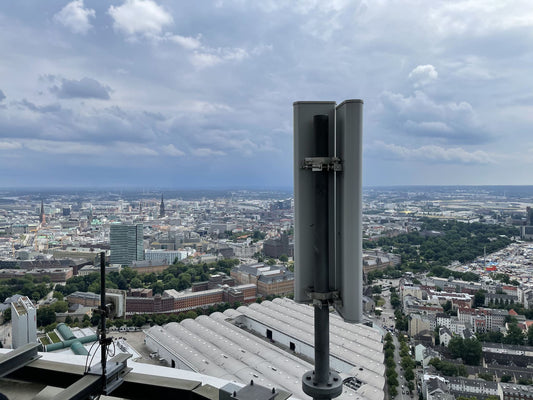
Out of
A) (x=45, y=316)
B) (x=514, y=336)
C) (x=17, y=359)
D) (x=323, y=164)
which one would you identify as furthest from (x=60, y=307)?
(x=514, y=336)

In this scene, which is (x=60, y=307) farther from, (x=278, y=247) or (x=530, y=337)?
(x=530, y=337)

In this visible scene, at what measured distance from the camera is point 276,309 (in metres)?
8.51

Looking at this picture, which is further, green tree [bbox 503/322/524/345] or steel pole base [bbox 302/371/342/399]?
green tree [bbox 503/322/524/345]

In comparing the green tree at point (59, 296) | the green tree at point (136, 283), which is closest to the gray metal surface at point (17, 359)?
the green tree at point (59, 296)

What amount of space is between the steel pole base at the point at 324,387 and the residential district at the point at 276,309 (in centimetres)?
31

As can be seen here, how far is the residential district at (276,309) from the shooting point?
574 centimetres

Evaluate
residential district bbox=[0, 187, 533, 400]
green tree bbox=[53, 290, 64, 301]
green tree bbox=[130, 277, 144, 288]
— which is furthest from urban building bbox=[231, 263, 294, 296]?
green tree bbox=[53, 290, 64, 301]

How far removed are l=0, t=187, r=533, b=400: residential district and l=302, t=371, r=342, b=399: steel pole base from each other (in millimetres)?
311

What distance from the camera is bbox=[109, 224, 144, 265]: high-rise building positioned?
15688 mm

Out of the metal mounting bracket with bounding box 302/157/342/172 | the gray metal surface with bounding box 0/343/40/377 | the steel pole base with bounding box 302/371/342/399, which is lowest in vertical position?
the gray metal surface with bounding box 0/343/40/377

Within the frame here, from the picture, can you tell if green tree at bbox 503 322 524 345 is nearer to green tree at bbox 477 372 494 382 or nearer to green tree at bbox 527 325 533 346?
green tree at bbox 527 325 533 346

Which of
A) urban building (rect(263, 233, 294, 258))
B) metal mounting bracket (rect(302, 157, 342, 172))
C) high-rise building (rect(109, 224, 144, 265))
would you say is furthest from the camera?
urban building (rect(263, 233, 294, 258))

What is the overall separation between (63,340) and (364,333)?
18.8 ft

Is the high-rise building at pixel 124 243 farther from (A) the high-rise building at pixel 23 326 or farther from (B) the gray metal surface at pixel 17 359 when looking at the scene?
(B) the gray metal surface at pixel 17 359
